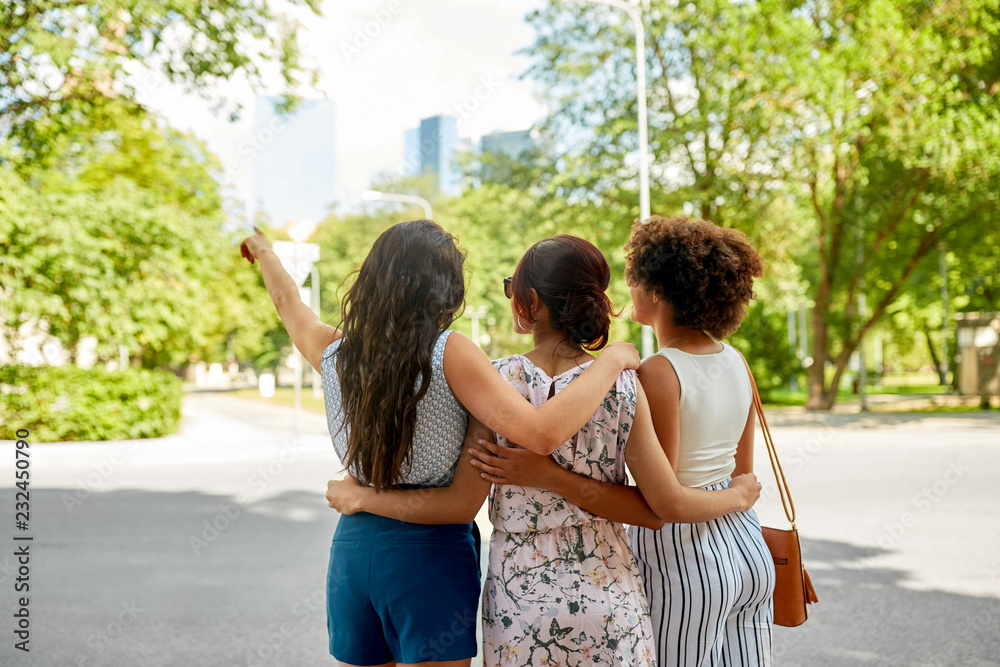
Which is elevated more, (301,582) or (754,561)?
(754,561)

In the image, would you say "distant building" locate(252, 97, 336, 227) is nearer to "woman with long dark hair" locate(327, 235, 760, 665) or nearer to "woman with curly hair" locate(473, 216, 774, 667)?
"woman with curly hair" locate(473, 216, 774, 667)

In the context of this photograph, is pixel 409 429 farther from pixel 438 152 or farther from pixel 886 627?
pixel 438 152

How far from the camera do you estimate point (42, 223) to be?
13.9 meters

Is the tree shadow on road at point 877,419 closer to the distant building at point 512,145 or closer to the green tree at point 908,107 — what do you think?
the green tree at point 908,107

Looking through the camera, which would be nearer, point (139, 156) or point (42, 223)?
point (42, 223)

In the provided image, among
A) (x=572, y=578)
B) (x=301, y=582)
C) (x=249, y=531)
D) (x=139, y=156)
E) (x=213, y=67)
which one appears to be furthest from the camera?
(x=139, y=156)

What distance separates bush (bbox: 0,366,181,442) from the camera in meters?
15.1

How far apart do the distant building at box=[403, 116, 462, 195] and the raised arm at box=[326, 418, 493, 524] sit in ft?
40.9

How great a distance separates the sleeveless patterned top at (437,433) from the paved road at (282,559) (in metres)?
2.74

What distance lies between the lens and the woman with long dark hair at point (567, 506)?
1.87 m

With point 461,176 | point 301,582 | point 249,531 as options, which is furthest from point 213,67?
point 461,176

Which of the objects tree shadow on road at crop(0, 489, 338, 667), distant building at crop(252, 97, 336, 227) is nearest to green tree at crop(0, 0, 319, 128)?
tree shadow on road at crop(0, 489, 338, 667)

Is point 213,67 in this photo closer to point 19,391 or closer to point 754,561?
point 754,561

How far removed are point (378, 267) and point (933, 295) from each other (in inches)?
1330
